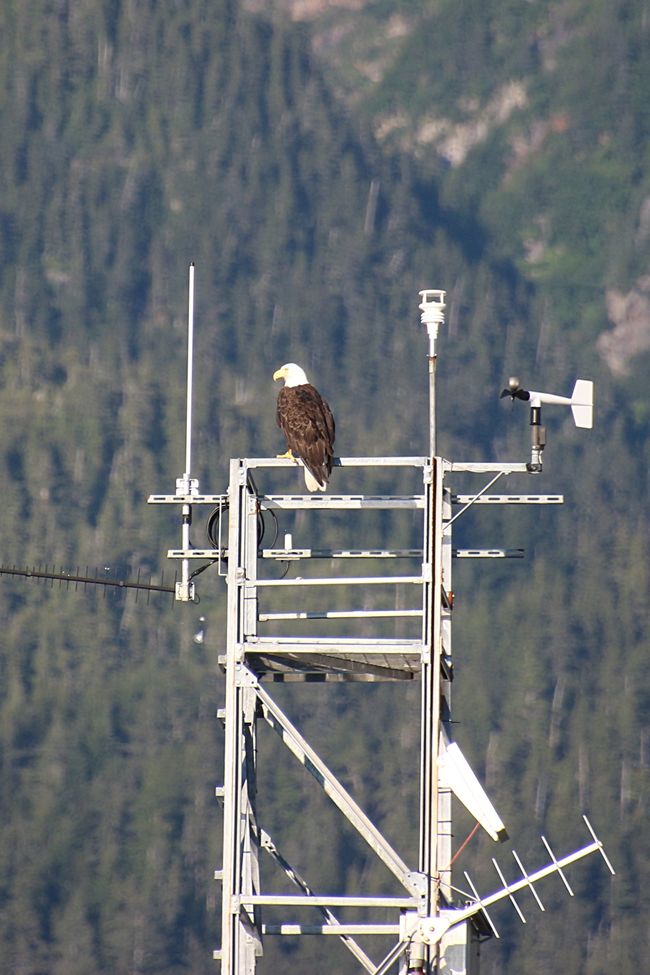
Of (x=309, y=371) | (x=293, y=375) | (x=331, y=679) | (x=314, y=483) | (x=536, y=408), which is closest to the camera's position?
(x=536, y=408)

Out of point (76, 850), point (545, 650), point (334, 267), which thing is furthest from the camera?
point (334, 267)

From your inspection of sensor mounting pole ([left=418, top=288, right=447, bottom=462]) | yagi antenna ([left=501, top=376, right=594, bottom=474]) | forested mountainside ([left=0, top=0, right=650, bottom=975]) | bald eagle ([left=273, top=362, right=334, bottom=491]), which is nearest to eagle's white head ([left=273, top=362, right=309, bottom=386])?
bald eagle ([left=273, top=362, right=334, bottom=491])

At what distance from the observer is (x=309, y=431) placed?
3584 cm

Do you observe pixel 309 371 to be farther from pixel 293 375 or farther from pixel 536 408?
pixel 536 408

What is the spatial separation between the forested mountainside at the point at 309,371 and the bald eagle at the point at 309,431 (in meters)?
92.7

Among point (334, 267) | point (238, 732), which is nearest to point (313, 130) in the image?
point (334, 267)

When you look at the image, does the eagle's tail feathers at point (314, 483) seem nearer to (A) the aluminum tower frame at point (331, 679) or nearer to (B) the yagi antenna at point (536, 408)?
(A) the aluminum tower frame at point (331, 679)

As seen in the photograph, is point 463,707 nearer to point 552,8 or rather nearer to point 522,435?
point 522,435

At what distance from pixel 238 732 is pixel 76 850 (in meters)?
106

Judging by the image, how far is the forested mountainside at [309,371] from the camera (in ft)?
455

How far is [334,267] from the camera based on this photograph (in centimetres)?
17888

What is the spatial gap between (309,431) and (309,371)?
5164 inches

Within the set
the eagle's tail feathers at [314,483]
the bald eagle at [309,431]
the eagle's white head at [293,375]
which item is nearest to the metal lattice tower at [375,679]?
the eagle's tail feathers at [314,483]

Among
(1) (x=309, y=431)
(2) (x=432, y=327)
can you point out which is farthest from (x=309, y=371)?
(2) (x=432, y=327)
